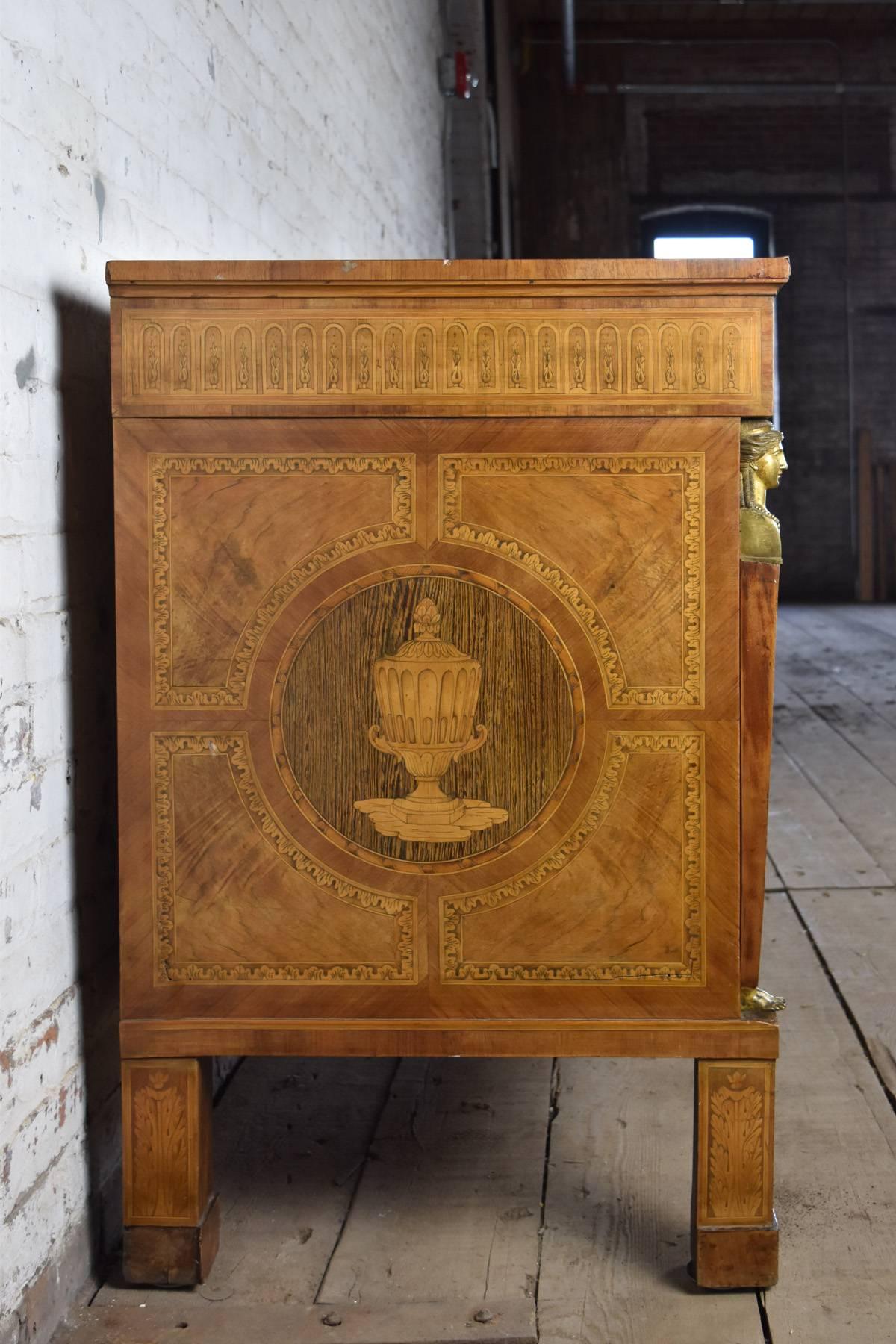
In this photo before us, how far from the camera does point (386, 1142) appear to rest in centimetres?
179

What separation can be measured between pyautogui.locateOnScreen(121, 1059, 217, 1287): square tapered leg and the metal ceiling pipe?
8.90 m

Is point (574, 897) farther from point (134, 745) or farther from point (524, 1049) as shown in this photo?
point (134, 745)

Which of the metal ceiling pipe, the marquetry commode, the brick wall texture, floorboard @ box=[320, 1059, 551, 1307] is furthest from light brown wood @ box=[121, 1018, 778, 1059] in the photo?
the brick wall texture

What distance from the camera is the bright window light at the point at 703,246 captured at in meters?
10.6

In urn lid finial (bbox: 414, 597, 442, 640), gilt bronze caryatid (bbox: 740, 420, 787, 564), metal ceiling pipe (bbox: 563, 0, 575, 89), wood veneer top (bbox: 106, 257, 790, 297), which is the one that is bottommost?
→ urn lid finial (bbox: 414, 597, 442, 640)

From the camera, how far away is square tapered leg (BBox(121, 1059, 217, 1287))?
1427mm

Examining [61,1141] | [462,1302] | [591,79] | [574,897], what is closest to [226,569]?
[574,897]

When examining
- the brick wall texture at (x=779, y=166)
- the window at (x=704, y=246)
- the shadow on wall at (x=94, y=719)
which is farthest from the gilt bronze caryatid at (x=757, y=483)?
the window at (x=704, y=246)

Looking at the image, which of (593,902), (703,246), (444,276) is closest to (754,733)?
(593,902)

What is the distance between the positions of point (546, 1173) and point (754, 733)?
0.70 m

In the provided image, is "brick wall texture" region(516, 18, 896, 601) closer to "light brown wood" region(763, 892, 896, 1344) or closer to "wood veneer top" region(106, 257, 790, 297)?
"light brown wood" region(763, 892, 896, 1344)

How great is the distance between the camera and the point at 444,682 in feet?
4.52

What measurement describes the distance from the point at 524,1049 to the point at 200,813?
446mm

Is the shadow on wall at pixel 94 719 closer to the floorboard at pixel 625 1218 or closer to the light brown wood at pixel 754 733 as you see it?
the floorboard at pixel 625 1218
